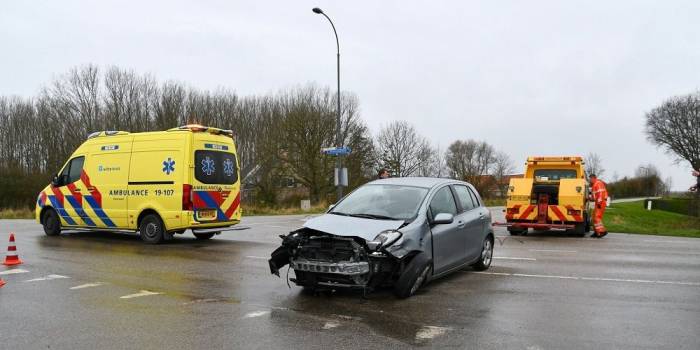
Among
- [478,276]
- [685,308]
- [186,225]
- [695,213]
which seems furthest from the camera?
[695,213]

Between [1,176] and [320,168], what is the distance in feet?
73.3

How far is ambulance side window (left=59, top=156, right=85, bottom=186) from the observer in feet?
45.5

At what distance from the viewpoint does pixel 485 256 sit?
30.2 ft

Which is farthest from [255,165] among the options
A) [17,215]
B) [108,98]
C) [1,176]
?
[17,215]

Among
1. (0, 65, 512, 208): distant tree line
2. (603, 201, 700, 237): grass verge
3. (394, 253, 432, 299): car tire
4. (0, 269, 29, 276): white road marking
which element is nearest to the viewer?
(394, 253, 432, 299): car tire

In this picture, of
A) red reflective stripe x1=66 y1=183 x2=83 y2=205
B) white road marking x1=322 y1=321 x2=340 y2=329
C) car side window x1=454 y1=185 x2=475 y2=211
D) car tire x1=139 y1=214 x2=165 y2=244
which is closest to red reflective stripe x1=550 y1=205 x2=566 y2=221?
car side window x1=454 y1=185 x2=475 y2=211

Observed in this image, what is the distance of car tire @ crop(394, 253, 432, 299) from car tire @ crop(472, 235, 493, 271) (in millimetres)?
2407

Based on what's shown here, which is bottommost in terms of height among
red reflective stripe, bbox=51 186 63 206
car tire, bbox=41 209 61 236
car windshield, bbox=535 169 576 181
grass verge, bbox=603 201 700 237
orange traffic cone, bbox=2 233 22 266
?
grass verge, bbox=603 201 700 237

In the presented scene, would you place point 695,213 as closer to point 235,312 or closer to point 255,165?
point 255,165

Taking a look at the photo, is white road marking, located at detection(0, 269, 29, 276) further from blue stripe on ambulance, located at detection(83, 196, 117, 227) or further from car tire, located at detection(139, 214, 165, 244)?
blue stripe on ambulance, located at detection(83, 196, 117, 227)

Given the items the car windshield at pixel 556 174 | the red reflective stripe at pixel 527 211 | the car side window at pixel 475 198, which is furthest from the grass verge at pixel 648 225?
the car side window at pixel 475 198

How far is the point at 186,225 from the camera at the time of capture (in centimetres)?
1226

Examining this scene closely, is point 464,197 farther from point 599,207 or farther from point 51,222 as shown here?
point 51,222

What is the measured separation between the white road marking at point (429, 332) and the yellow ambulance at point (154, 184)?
793 cm
